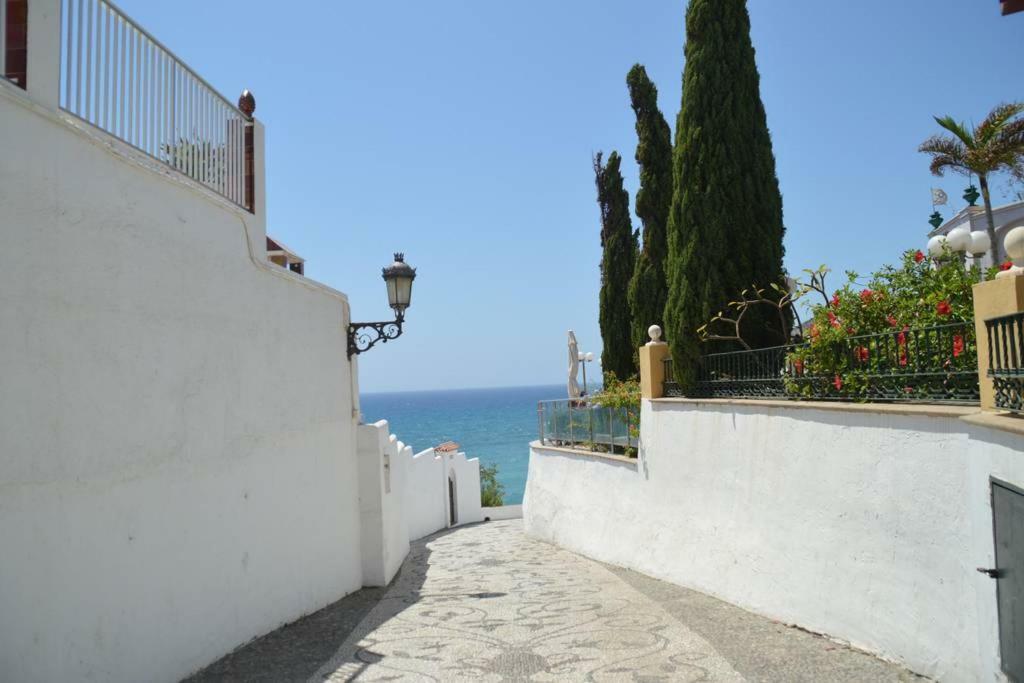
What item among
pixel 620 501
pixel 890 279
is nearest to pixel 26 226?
pixel 890 279

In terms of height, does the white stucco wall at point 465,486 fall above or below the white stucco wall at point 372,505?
below

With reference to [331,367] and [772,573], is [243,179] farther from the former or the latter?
[772,573]

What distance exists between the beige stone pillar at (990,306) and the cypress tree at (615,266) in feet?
47.9

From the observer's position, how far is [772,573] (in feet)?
Result: 28.9

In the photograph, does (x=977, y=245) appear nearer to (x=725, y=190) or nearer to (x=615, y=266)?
(x=725, y=190)

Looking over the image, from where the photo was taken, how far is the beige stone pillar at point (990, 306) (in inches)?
206

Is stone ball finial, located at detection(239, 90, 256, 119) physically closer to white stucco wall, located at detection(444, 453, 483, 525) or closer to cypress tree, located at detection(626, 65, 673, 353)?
cypress tree, located at detection(626, 65, 673, 353)

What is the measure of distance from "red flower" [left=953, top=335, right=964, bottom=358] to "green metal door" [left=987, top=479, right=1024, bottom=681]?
63.6 inches

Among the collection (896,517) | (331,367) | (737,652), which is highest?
(331,367)

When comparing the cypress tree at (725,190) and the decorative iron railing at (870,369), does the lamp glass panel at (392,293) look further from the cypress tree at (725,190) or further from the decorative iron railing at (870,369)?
the decorative iron railing at (870,369)

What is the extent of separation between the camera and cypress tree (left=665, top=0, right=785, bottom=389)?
11.4m

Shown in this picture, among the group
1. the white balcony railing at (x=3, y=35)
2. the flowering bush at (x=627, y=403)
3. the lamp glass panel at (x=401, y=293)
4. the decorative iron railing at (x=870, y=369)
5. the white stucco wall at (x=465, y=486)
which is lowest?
the white stucco wall at (x=465, y=486)

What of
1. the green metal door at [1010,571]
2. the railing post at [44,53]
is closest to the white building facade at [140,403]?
the railing post at [44,53]

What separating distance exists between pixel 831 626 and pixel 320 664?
15.0 ft
